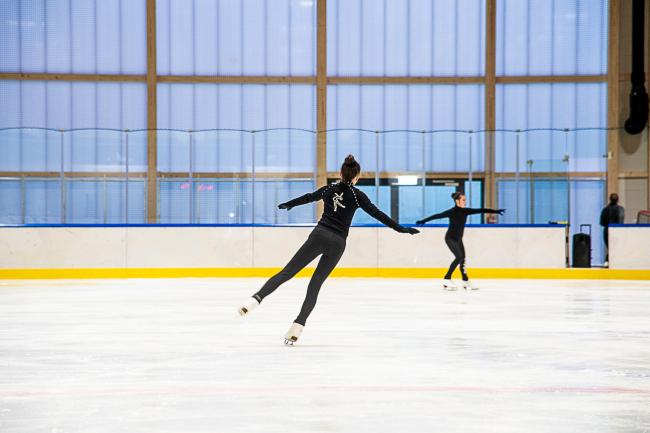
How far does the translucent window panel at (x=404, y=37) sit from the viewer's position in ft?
72.9

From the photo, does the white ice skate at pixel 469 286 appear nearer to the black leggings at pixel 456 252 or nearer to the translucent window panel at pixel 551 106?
the black leggings at pixel 456 252

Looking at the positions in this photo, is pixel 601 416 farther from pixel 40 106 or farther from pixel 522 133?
pixel 40 106

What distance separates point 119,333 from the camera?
845 cm

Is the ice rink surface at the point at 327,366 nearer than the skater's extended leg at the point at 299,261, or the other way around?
the ice rink surface at the point at 327,366

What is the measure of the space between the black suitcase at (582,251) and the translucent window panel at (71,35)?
11005mm

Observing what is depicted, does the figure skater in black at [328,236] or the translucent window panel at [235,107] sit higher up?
the translucent window panel at [235,107]

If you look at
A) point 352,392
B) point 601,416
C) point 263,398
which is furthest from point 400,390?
point 601,416

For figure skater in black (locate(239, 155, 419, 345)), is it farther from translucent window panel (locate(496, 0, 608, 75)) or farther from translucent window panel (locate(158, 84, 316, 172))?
translucent window panel (locate(496, 0, 608, 75))

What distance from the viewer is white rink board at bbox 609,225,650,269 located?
56.7 ft

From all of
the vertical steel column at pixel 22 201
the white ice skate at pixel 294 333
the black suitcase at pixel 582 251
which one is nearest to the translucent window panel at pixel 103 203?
the vertical steel column at pixel 22 201

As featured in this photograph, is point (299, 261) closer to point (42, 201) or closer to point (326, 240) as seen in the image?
point (326, 240)

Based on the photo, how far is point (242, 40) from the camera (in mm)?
22141

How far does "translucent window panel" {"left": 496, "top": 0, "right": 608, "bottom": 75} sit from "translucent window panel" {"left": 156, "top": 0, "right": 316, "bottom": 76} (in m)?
4.68

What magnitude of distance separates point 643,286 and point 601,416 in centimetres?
1156
